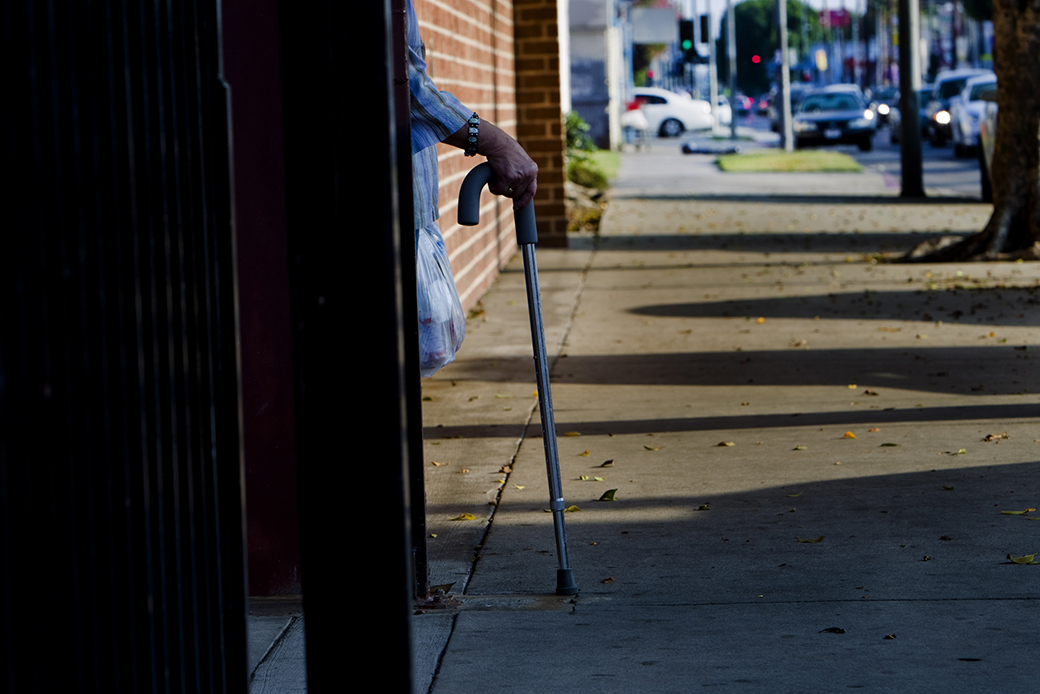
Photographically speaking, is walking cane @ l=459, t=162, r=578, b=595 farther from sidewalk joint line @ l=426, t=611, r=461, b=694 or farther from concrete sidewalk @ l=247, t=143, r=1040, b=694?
sidewalk joint line @ l=426, t=611, r=461, b=694

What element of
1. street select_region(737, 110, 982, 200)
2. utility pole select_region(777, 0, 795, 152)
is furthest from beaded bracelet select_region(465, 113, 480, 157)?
utility pole select_region(777, 0, 795, 152)

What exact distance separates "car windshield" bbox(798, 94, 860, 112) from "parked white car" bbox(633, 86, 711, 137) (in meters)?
11.3

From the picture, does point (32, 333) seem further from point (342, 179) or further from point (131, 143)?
point (342, 179)

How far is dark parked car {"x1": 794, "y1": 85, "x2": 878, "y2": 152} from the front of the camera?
36.7 metres

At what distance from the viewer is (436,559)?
455cm

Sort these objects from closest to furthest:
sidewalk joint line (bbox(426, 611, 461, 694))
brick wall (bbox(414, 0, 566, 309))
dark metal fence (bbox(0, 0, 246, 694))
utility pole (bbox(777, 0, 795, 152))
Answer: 1. dark metal fence (bbox(0, 0, 246, 694))
2. sidewalk joint line (bbox(426, 611, 461, 694))
3. brick wall (bbox(414, 0, 566, 309))
4. utility pole (bbox(777, 0, 795, 152))

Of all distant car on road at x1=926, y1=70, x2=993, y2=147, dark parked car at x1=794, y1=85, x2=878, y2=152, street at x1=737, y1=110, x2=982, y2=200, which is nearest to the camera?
street at x1=737, y1=110, x2=982, y2=200

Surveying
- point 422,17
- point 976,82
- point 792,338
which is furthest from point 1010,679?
point 976,82

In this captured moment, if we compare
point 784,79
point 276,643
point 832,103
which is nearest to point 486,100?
point 276,643

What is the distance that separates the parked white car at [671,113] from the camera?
50656mm

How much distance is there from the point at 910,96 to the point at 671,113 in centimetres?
3244

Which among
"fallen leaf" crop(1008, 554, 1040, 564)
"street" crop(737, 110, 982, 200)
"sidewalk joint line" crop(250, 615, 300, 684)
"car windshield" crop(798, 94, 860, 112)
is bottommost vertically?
"sidewalk joint line" crop(250, 615, 300, 684)

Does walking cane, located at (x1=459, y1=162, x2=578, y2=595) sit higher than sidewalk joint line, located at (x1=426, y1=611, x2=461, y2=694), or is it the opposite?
walking cane, located at (x1=459, y1=162, x2=578, y2=595)

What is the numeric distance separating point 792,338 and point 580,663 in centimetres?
555
